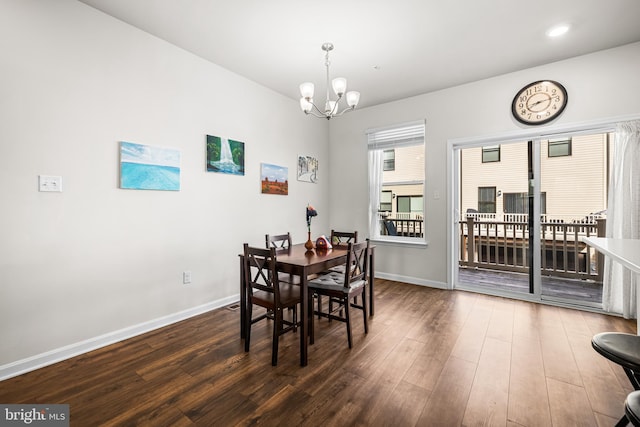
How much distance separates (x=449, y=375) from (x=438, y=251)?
2357 mm

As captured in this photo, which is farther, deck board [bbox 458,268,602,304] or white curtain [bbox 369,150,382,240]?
white curtain [bbox 369,150,382,240]

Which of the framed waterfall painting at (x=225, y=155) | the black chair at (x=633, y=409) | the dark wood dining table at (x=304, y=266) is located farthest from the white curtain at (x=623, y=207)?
the framed waterfall painting at (x=225, y=155)

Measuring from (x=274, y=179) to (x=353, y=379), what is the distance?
282 cm

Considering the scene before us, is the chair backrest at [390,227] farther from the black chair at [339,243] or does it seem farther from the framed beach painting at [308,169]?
the framed beach painting at [308,169]

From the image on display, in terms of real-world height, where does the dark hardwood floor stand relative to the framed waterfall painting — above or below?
below


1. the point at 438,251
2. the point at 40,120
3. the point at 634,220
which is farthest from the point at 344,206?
the point at 40,120

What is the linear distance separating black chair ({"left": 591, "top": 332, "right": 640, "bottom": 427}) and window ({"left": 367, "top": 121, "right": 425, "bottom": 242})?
3.21 metres

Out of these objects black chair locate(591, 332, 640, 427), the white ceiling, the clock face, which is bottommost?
black chair locate(591, 332, 640, 427)

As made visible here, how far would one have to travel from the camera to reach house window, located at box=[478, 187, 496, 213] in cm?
412

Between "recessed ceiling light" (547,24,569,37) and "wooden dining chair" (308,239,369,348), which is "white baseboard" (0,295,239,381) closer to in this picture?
"wooden dining chair" (308,239,369,348)

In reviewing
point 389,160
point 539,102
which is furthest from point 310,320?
point 539,102

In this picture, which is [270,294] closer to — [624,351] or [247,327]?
[247,327]

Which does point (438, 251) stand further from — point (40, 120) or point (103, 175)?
point (40, 120)

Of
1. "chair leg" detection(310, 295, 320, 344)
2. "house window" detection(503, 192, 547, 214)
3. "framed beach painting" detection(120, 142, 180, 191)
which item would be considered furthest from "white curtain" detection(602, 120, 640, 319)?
"framed beach painting" detection(120, 142, 180, 191)
